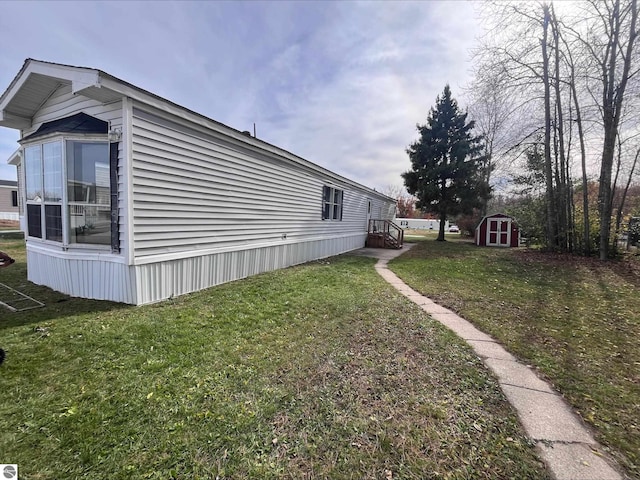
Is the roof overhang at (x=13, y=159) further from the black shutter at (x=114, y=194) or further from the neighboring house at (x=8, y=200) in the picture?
the black shutter at (x=114, y=194)

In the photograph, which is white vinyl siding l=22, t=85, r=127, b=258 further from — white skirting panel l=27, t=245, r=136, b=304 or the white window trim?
white skirting panel l=27, t=245, r=136, b=304

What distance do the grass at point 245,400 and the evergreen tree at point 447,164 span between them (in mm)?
17340

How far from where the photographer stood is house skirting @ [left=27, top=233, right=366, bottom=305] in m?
4.61

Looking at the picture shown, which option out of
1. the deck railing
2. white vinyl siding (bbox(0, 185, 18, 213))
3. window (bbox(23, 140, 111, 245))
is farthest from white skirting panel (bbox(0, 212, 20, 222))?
the deck railing

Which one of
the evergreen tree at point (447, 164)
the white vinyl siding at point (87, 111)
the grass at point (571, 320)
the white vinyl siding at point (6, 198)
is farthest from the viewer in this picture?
the white vinyl siding at point (6, 198)

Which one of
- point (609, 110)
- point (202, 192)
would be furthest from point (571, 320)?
point (609, 110)

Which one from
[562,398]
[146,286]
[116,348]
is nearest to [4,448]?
[116,348]

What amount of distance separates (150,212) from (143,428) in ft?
11.5

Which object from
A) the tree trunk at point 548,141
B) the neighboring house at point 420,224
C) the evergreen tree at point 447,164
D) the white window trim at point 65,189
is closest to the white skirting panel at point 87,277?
the white window trim at point 65,189

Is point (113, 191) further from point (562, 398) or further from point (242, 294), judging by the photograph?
point (562, 398)

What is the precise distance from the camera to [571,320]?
4746mm

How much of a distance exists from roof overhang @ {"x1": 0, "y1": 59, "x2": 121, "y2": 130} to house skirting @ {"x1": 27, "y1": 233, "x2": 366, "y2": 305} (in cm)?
246

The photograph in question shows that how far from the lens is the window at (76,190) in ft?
15.4

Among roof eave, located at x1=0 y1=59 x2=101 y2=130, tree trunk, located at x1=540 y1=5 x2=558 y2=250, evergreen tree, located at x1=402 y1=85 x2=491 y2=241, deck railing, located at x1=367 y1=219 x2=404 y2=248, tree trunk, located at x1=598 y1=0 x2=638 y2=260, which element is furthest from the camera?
evergreen tree, located at x1=402 y1=85 x2=491 y2=241
